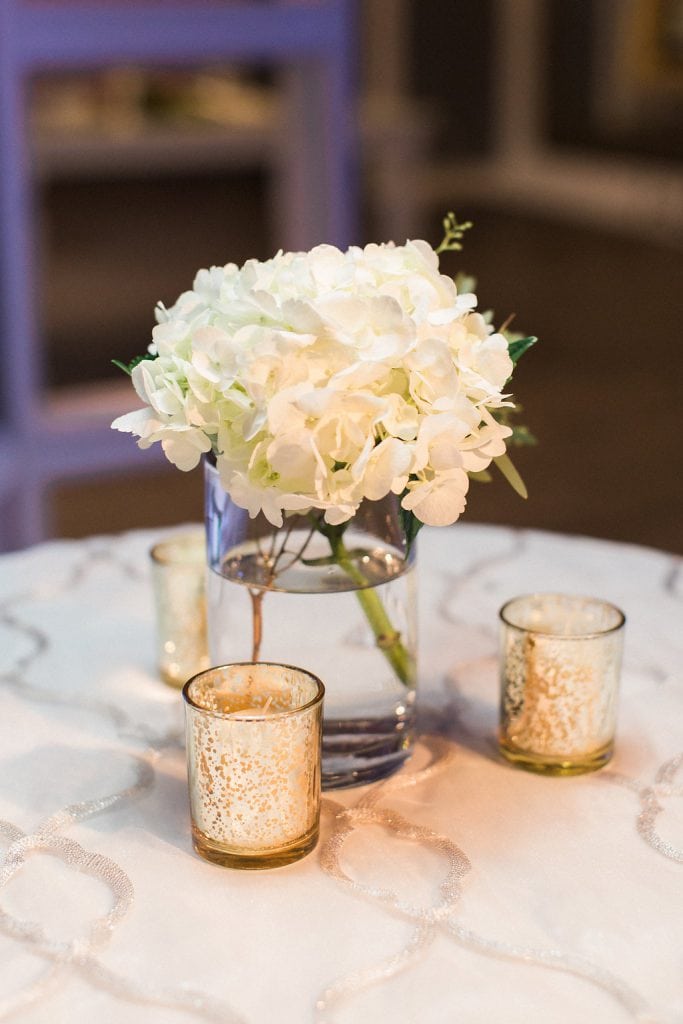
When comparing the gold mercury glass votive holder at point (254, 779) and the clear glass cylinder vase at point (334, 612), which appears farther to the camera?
the clear glass cylinder vase at point (334, 612)

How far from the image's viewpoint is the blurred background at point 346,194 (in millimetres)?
2193

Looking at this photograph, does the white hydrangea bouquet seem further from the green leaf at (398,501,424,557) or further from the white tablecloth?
the white tablecloth

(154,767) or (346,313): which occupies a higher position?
(346,313)

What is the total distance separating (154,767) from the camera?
0.83 m

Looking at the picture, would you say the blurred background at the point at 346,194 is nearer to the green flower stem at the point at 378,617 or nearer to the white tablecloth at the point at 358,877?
the white tablecloth at the point at 358,877

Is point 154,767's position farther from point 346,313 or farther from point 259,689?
point 346,313

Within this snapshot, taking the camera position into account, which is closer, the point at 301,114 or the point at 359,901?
the point at 359,901

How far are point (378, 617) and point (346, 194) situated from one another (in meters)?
1.69

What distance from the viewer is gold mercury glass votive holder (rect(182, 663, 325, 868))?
683 mm

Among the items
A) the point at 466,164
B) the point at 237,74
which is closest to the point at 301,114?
the point at 237,74

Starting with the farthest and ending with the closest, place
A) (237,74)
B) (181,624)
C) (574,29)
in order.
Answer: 1. (574,29)
2. (237,74)
3. (181,624)

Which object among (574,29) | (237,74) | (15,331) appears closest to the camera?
(15,331)

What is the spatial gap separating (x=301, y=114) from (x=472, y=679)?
5.29 feet

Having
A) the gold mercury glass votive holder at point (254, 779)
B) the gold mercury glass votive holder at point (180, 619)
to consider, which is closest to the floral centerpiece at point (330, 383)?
the gold mercury glass votive holder at point (254, 779)
